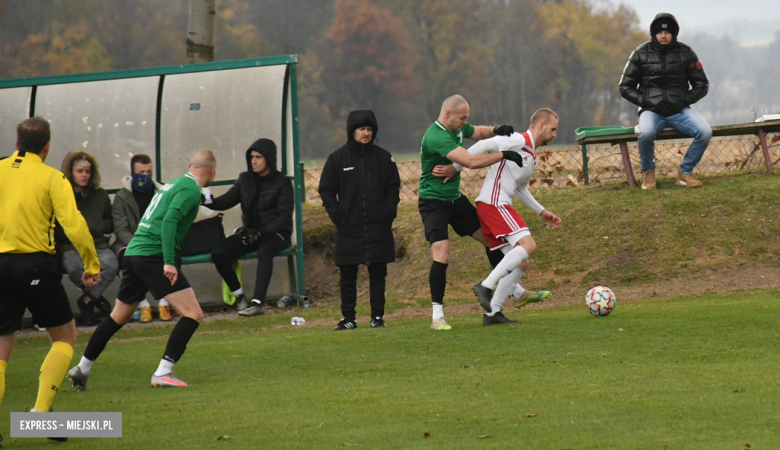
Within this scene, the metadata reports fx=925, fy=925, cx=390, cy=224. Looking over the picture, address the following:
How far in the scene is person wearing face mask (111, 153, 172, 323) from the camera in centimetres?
1137

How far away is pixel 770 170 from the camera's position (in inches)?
561

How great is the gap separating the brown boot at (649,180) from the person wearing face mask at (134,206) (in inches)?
276

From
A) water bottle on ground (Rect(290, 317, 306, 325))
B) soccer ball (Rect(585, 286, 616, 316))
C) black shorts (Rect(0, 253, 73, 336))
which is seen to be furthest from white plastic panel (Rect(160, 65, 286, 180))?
black shorts (Rect(0, 253, 73, 336))

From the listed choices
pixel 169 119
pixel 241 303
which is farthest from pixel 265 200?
pixel 169 119

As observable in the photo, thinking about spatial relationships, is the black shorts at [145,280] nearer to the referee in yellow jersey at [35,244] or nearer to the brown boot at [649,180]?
the referee in yellow jersey at [35,244]

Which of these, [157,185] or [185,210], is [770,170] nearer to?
[157,185]

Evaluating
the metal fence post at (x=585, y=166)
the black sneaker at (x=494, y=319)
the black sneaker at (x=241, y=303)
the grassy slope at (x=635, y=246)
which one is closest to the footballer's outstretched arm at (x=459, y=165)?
the black sneaker at (x=494, y=319)

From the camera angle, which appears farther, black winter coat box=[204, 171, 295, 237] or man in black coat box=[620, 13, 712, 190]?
man in black coat box=[620, 13, 712, 190]

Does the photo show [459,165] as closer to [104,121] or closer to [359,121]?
[359,121]

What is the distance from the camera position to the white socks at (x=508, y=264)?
8.48m

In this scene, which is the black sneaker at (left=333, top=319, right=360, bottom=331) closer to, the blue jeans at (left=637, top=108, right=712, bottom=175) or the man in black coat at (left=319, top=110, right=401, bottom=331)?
the man in black coat at (left=319, top=110, right=401, bottom=331)

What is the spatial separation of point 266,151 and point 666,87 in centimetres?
562

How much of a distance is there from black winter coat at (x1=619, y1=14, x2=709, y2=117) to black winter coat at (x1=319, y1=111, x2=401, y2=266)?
494 cm

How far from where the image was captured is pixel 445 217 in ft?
29.4
